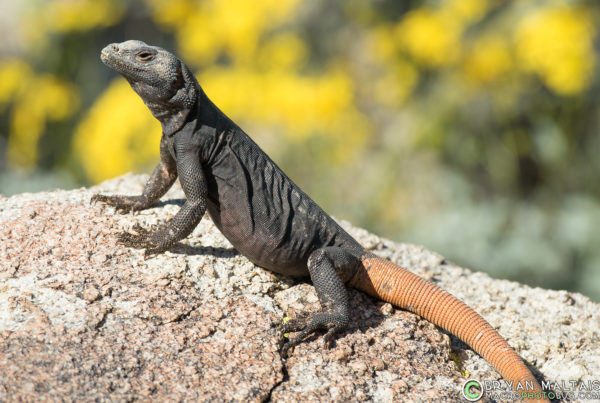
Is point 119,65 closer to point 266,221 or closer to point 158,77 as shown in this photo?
point 158,77

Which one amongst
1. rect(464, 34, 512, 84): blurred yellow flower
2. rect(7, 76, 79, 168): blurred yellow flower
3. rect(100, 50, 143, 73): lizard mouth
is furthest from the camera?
rect(7, 76, 79, 168): blurred yellow flower

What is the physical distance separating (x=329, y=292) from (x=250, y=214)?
724 millimetres

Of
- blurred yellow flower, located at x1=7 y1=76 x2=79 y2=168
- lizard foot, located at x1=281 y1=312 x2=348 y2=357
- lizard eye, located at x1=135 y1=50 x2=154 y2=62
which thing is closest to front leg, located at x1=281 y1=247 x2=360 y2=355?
lizard foot, located at x1=281 y1=312 x2=348 y2=357

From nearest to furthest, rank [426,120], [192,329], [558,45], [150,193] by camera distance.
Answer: [192,329] → [150,193] → [558,45] → [426,120]

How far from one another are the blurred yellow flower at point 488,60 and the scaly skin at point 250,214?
3.55m

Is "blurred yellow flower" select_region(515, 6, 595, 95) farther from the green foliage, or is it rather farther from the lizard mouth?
the lizard mouth

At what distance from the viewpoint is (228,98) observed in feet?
25.5

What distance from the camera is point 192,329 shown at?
349cm

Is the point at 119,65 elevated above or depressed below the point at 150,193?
above

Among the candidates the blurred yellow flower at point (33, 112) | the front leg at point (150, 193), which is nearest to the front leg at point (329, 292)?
the front leg at point (150, 193)

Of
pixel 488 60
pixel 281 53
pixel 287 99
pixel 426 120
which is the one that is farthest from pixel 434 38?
pixel 281 53

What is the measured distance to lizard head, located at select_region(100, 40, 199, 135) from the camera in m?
3.96

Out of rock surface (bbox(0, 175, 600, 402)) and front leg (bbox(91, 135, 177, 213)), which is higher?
front leg (bbox(91, 135, 177, 213))

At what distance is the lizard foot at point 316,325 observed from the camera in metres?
3.64
